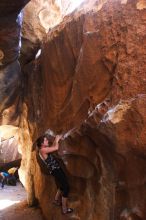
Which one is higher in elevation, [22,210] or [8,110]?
[8,110]

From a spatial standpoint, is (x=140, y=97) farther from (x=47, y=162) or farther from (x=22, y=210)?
(x=22, y=210)

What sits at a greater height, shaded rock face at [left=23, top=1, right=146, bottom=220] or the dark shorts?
shaded rock face at [left=23, top=1, right=146, bottom=220]

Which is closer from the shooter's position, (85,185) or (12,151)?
(85,185)

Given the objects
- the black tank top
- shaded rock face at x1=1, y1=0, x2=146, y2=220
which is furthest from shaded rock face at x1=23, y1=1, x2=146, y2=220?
the black tank top

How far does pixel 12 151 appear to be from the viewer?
2117 cm

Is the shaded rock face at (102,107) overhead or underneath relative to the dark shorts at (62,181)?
overhead

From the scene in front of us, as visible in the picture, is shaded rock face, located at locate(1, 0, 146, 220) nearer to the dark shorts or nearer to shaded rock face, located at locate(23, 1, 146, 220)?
shaded rock face, located at locate(23, 1, 146, 220)

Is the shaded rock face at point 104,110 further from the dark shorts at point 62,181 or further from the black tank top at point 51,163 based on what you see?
the black tank top at point 51,163

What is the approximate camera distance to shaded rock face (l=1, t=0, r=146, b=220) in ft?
14.9

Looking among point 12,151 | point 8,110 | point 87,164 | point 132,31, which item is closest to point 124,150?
point 87,164

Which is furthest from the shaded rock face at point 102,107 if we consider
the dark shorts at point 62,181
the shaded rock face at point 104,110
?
A: the dark shorts at point 62,181

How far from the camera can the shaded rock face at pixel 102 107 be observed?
455 centimetres

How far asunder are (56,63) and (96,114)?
131 inches

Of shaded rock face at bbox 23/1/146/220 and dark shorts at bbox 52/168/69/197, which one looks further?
dark shorts at bbox 52/168/69/197
